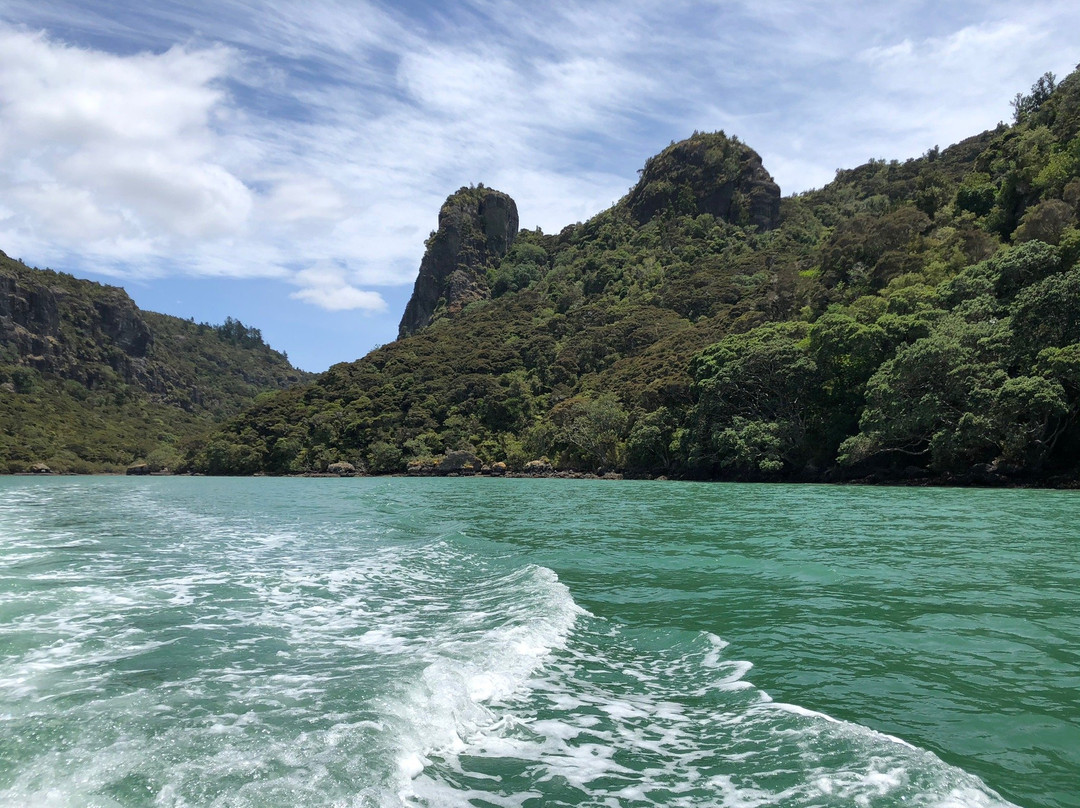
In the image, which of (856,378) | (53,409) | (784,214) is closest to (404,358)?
(53,409)

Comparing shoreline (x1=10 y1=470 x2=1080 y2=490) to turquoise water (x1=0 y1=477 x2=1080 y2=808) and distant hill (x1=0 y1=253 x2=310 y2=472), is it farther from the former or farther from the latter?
distant hill (x1=0 y1=253 x2=310 y2=472)

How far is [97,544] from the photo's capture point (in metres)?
15.9

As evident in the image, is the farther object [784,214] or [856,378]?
[784,214]

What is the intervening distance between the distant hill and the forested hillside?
26356mm

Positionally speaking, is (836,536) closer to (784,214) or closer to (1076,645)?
(1076,645)

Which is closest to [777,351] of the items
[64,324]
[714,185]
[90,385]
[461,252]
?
[714,185]

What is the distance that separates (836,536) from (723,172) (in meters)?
151

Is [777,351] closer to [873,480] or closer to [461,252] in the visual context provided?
[873,480]

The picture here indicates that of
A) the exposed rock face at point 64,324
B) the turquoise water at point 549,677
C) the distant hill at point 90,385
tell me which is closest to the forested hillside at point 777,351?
the turquoise water at point 549,677

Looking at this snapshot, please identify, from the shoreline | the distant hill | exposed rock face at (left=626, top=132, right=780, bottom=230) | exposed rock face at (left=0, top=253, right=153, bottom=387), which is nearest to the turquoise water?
the shoreline

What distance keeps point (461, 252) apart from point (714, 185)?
→ 6774 centimetres

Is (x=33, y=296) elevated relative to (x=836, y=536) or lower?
elevated

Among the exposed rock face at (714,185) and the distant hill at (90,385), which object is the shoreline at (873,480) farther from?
the exposed rock face at (714,185)

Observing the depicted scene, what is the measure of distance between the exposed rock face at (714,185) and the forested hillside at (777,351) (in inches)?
23.2
